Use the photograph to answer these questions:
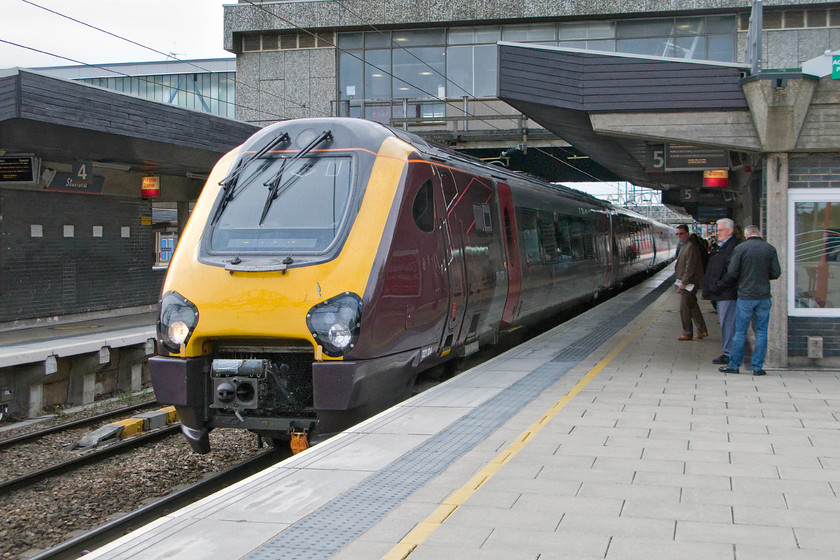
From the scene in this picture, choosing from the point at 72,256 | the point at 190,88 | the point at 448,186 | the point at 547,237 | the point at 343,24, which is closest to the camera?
the point at 448,186

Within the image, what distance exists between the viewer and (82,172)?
15.8m

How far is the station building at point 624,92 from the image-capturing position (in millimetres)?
9094

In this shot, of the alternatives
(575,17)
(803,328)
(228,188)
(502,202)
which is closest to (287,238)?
(228,188)

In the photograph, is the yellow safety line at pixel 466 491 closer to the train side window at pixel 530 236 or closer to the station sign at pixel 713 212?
the train side window at pixel 530 236

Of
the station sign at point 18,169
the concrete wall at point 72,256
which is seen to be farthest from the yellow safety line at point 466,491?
the concrete wall at point 72,256

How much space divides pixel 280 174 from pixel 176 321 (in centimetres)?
160

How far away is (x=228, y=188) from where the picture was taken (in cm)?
761

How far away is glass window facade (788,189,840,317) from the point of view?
9.08 meters

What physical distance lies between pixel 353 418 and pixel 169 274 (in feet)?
6.62

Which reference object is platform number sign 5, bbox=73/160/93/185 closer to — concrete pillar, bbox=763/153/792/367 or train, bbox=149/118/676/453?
train, bbox=149/118/676/453

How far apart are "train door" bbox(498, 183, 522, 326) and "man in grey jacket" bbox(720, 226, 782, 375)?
101 inches

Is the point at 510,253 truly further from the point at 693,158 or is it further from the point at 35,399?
the point at 35,399

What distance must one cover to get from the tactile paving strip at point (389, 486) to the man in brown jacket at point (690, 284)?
4436 mm

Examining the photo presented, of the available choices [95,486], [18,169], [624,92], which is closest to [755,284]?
[624,92]
